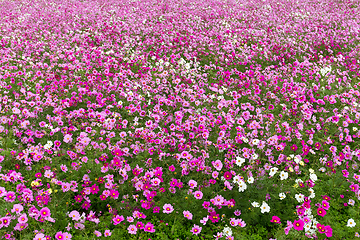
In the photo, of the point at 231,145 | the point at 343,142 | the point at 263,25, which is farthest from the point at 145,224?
the point at 263,25

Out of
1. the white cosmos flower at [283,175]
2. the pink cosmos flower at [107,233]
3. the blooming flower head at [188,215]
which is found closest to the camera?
the pink cosmos flower at [107,233]

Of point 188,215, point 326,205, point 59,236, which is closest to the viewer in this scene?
point 59,236

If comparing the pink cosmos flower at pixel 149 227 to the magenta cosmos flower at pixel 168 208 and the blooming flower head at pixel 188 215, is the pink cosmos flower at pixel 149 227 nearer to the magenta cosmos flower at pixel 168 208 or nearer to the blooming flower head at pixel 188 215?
the magenta cosmos flower at pixel 168 208

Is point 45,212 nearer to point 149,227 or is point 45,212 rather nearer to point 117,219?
point 117,219

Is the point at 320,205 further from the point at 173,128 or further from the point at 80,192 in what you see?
the point at 80,192

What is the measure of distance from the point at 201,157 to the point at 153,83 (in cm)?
271

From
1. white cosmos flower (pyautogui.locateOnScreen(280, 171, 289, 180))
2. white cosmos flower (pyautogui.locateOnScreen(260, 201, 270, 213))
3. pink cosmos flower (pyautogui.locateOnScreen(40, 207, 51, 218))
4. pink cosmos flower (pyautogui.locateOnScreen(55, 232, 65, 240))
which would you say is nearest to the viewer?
pink cosmos flower (pyautogui.locateOnScreen(55, 232, 65, 240))

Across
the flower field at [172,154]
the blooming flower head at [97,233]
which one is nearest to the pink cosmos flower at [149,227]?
the flower field at [172,154]

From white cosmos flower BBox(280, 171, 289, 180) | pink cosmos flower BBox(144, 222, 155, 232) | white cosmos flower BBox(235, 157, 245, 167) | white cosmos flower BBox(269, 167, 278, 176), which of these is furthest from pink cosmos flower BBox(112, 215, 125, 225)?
white cosmos flower BBox(280, 171, 289, 180)

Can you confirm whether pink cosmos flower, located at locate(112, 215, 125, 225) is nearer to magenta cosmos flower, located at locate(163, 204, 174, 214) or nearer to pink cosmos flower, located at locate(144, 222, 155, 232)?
pink cosmos flower, located at locate(144, 222, 155, 232)

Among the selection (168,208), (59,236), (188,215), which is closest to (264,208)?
(188,215)

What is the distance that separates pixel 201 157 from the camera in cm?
397

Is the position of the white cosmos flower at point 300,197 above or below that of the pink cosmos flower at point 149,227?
above

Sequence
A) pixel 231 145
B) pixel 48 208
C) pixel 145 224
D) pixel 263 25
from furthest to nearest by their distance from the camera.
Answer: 1. pixel 263 25
2. pixel 231 145
3. pixel 145 224
4. pixel 48 208
